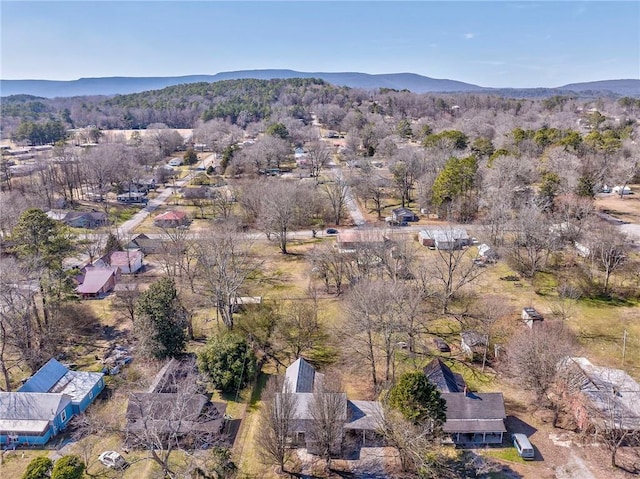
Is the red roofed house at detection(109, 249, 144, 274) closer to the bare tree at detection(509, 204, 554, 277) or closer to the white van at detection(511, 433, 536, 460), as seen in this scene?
the white van at detection(511, 433, 536, 460)

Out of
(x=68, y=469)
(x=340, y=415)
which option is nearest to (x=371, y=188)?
(x=340, y=415)

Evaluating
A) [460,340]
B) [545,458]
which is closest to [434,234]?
[460,340]

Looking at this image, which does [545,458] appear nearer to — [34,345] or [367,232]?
[367,232]

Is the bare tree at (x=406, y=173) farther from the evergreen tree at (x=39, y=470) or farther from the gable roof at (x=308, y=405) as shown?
the evergreen tree at (x=39, y=470)

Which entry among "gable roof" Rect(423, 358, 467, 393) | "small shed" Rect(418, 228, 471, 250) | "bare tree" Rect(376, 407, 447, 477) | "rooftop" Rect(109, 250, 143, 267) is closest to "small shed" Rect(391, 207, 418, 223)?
"small shed" Rect(418, 228, 471, 250)

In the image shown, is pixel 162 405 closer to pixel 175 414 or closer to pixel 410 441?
pixel 175 414

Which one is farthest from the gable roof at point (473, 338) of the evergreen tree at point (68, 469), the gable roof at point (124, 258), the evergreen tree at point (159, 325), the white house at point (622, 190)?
the white house at point (622, 190)
